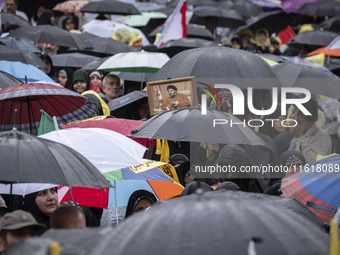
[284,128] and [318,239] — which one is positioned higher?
[318,239]

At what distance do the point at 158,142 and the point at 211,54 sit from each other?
1.14 metres

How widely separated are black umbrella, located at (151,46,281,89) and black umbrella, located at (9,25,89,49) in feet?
19.4

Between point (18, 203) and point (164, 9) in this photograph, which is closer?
point (18, 203)

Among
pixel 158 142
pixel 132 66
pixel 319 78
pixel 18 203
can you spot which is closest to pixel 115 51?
pixel 132 66

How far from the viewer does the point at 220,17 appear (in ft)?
65.9

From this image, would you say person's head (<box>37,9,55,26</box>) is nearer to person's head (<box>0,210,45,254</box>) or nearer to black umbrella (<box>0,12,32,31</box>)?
black umbrella (<box>0,12,32,31</box>)

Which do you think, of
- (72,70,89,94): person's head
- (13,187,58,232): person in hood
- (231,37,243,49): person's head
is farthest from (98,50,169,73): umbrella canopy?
(13,187,58,232): person in hood

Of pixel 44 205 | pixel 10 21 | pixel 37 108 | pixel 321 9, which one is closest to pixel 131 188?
pixel 44 205

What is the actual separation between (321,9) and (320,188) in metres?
15.4

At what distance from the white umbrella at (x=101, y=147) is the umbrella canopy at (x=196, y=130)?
1058 millimetres

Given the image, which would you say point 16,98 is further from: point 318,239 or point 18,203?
point 318,239

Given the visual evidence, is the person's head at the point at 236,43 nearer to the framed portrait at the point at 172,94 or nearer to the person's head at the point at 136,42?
the person's head at the point at 136,42

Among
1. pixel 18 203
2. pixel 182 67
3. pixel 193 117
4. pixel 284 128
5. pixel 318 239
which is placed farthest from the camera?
pixel 284 128

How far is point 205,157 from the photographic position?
8969 millimetres
